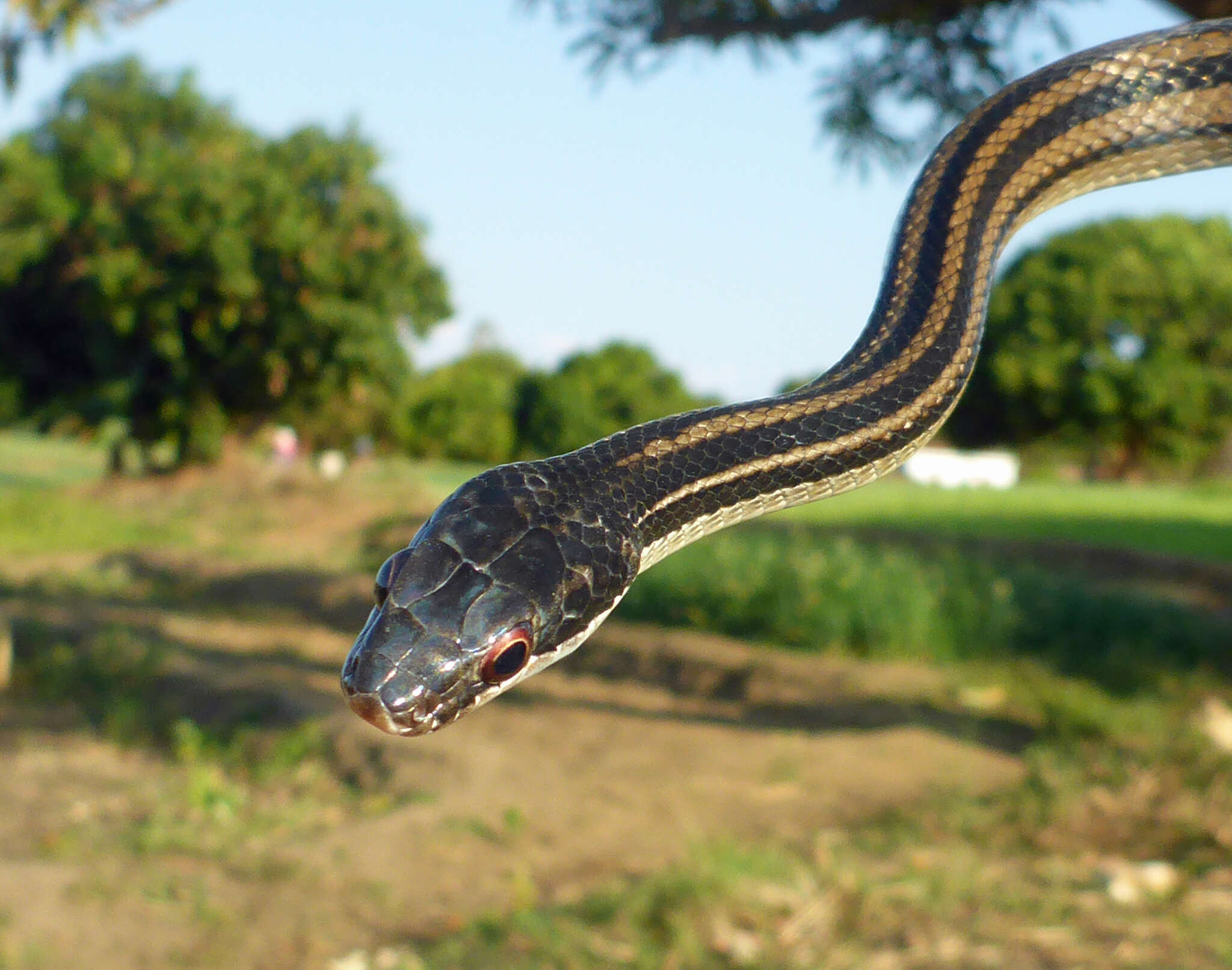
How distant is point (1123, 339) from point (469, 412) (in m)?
33.1

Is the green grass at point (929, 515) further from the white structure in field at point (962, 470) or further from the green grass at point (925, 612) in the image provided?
the white structure in field at point (962, 470)

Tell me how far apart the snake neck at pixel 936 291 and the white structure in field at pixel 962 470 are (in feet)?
128

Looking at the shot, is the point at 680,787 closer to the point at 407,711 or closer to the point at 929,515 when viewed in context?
the point at 407,711

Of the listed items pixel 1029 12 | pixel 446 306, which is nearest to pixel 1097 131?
pixel 1029 12

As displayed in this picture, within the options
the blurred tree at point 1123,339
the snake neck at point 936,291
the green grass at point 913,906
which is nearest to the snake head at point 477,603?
the snake neck at point 936,291

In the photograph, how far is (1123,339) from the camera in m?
45.0

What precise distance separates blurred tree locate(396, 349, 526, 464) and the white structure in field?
62.7 feet

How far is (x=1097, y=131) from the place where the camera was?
2352mm

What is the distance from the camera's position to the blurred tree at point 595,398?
367 inches

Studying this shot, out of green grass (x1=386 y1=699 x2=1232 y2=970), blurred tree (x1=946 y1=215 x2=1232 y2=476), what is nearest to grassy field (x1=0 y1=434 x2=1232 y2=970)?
green grass (x1=386 y1=699 x2=1232 y2=970)

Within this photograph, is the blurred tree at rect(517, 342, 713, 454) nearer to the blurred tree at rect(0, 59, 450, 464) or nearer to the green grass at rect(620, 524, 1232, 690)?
the green grass at rect(620, 524, 1232, 690)

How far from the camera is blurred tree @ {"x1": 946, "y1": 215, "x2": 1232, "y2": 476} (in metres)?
42.9

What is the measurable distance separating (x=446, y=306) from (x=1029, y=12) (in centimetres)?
2837

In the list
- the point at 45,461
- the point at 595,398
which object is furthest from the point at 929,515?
the point at 45,461
